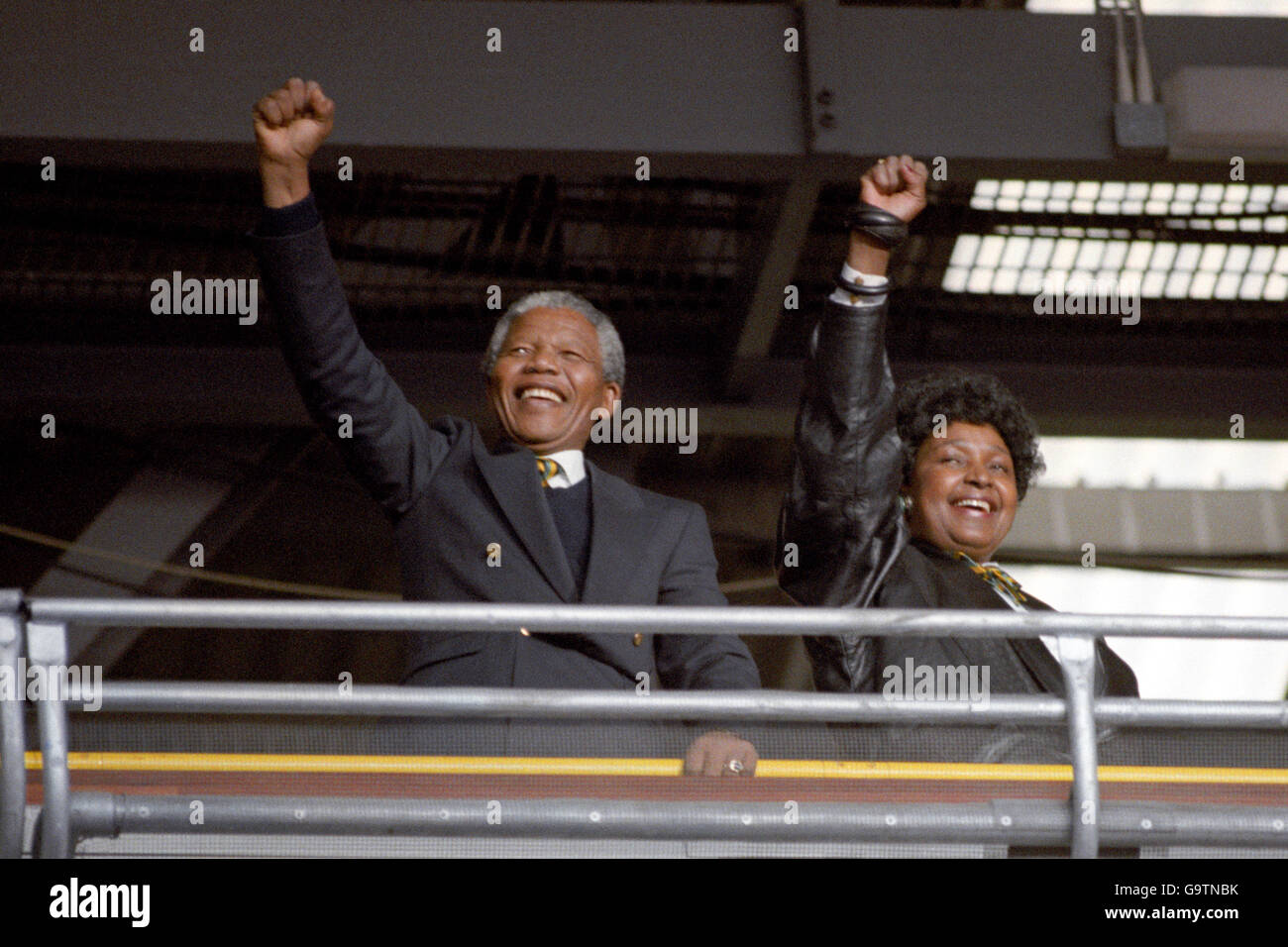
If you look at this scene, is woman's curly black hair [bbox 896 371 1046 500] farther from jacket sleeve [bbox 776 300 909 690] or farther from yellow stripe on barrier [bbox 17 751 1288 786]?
yellow stripe on barrier [bbox 17 751 1288 786]

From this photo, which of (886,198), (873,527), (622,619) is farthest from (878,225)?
(622,619)

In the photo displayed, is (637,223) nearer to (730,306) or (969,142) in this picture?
(730,306)

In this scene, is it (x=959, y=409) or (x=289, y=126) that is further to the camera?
(x=959, y=409)

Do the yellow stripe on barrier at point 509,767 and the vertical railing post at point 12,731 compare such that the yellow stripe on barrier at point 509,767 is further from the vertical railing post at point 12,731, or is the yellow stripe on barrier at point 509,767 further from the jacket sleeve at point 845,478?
the jacket sleeve at point 845,478

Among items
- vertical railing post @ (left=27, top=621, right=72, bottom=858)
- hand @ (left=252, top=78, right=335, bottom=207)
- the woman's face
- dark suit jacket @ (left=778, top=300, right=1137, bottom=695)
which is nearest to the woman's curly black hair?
the woman's face

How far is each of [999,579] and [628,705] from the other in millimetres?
1089

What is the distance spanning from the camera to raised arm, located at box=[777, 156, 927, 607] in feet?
8.80

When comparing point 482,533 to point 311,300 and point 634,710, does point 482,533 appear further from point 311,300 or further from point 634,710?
point 634,710

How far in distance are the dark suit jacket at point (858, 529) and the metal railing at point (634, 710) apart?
523 mm

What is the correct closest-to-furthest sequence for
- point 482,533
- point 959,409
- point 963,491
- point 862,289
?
point 862,289
point 482,533
point 963,491
point 959,409

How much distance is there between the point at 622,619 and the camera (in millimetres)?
2158

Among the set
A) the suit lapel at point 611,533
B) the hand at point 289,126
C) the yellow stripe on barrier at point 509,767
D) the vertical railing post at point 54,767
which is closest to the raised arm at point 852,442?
the suit lapel at point 611,533

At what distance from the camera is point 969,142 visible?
550 centimetres
